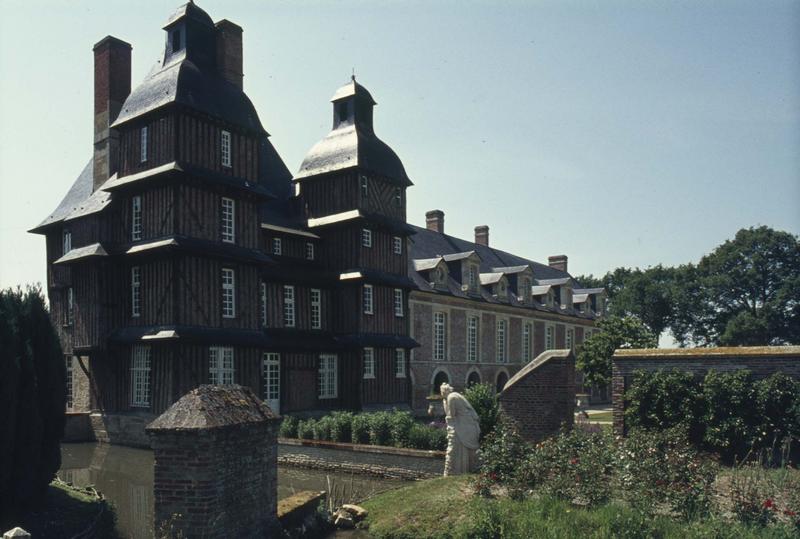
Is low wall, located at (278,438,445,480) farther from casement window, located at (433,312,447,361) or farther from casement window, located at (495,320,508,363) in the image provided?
casement window, located at (495,320,508,363)

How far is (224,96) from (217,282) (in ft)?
20.2

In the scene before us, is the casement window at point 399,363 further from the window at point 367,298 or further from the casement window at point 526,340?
the casement window at point 526,340

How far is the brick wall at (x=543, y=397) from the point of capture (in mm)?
13242

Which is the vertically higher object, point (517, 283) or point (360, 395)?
point (517, 283)

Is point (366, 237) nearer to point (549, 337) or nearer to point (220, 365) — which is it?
point (220, 365)

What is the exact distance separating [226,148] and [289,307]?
19.9 ft

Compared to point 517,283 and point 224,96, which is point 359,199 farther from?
point 517,283

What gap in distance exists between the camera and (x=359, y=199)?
2575 cm

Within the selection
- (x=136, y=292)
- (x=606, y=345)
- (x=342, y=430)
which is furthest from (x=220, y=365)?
(x=606, y=345)

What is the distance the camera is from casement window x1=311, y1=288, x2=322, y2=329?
25.7 metres

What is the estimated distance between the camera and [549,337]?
44.0 meters

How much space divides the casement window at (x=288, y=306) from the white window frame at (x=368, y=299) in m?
2.70

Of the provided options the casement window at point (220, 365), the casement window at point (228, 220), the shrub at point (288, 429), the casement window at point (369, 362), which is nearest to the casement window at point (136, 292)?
the casement window at point (220, 365)

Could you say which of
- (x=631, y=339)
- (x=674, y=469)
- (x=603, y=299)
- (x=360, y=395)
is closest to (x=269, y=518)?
(x=674, y=469)
